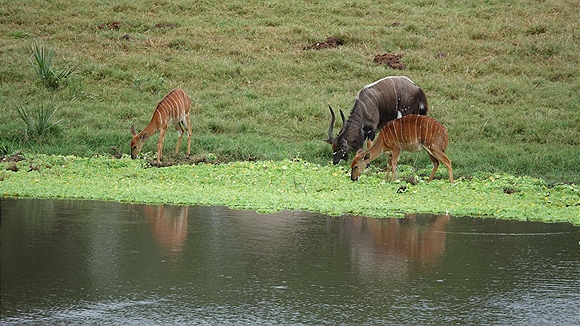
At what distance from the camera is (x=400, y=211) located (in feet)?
34.4

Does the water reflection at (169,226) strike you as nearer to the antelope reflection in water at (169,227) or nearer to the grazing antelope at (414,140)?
the antelope reflection in water at (169,227)

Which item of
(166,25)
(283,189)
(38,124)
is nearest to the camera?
(283,189)

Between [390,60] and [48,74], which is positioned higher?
[390,60]

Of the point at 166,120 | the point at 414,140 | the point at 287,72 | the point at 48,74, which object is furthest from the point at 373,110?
the point at 48,74

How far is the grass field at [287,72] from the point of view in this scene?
15.4 metres

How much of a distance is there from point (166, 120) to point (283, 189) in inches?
152

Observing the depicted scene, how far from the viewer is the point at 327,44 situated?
72.0ft

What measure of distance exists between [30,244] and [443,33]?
1658 centimetres

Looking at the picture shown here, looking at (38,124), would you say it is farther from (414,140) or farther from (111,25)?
(111,25)

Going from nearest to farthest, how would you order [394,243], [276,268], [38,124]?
1. [276,268]
2. [394,243]
3. [38,124]

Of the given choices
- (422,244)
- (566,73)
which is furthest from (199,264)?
(566,73)

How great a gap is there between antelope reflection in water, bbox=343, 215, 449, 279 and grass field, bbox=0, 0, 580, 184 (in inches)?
169

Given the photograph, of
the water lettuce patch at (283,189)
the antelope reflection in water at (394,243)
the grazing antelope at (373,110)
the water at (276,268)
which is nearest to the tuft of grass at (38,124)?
the water lettuce patch at (283,189)

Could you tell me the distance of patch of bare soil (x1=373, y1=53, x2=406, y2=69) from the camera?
20406 millimetres
